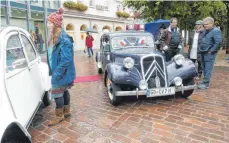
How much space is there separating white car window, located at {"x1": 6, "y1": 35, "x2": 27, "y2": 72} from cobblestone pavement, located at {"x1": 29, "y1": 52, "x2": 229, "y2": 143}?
1220mm

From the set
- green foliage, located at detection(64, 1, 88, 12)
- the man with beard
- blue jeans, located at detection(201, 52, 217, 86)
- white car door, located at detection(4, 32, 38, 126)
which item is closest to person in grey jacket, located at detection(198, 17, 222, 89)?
blue jeans, located at detection(201, 52, 217, 86)

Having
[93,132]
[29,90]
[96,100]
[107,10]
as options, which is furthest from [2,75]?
[107,10]

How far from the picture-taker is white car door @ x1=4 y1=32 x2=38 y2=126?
2.60m

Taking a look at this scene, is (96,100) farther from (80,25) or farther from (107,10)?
(107,10)

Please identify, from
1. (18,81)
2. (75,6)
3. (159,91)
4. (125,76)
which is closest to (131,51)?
(125,76)

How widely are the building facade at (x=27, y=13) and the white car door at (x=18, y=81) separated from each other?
11052mm

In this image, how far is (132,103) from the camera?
4836 millimetres

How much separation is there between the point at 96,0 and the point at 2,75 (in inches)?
954

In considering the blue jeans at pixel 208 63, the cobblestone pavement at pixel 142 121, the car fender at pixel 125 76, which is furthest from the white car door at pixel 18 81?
the blue jeans at pixel 208 63

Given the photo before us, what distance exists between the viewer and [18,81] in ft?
→ 9.36

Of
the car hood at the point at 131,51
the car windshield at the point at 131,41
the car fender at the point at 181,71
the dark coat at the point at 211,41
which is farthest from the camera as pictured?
the car windshield at the point at 131,41

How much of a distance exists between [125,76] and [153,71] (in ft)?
2.19

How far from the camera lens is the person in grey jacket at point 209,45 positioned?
18.1 ft

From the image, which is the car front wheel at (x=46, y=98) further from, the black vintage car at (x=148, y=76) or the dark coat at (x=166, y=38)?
the dark coat at (x=166, y=38)
